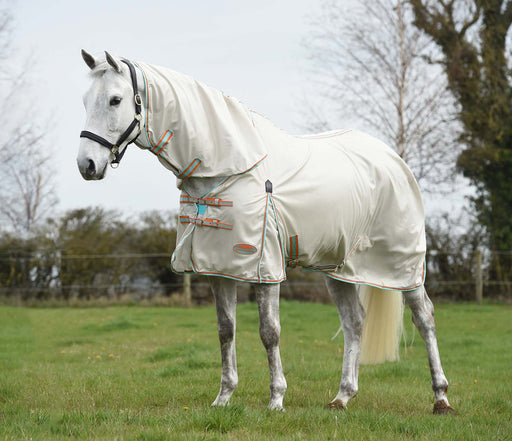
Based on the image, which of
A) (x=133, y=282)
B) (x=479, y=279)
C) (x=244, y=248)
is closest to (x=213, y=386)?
(x=244, y=248)

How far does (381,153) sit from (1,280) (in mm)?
13626

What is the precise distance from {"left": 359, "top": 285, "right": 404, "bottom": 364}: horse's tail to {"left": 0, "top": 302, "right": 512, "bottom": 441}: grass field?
1.03 feet

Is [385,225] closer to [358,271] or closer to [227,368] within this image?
[358,271]

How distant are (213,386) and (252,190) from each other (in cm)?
201

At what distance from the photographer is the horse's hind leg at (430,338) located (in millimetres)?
4289

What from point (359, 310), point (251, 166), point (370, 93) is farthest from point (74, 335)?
point (370, 93)

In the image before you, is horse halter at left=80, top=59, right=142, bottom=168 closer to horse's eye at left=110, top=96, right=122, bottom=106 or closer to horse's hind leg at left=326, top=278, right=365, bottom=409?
horse's eye at left=110, top=96, right=122, bottom=106

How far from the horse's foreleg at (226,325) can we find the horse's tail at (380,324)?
142 centimetres

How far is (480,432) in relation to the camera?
3402 millimetres

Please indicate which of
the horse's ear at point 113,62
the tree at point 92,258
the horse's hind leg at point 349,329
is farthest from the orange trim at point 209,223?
the tree at point 92,258

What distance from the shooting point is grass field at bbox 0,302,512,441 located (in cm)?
331

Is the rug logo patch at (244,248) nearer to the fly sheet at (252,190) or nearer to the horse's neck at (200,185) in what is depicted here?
the fly sheet at (252,190)

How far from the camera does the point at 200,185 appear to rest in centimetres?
370

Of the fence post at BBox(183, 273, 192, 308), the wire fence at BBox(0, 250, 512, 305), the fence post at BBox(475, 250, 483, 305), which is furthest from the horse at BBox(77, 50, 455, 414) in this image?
the fence post at BBox(475, 250, 483, 305)
